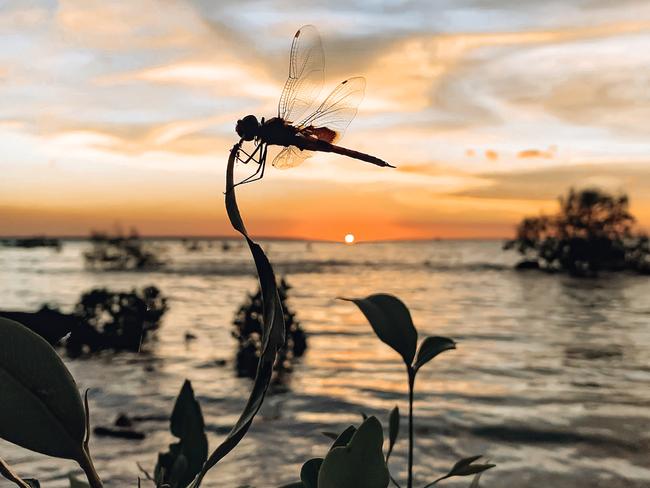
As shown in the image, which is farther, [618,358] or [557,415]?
[618,358]

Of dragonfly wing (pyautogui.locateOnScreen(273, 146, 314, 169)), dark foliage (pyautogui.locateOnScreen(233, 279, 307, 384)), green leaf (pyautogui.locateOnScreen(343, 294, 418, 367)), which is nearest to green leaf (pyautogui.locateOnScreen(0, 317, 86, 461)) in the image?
green leaf (pyautogui.locateOnScreen(343, 294, 418, 367))

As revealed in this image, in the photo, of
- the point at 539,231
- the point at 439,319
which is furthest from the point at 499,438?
the point at 539,231

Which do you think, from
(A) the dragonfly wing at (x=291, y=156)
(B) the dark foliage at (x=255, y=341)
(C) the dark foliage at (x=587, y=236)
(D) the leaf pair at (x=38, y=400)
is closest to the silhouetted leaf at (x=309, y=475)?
(D) the leaf pair at (x=38, y=400)

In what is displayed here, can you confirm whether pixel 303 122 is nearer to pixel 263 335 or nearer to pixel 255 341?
pixel 263 335

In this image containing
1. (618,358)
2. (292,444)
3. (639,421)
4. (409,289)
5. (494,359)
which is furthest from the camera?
(409,289)

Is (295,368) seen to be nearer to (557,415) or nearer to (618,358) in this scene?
(557,415)

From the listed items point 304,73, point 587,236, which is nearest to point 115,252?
point 587,236

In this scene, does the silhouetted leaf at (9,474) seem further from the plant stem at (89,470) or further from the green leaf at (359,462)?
the green leaf at (359,462)

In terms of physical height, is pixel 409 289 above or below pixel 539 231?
below
